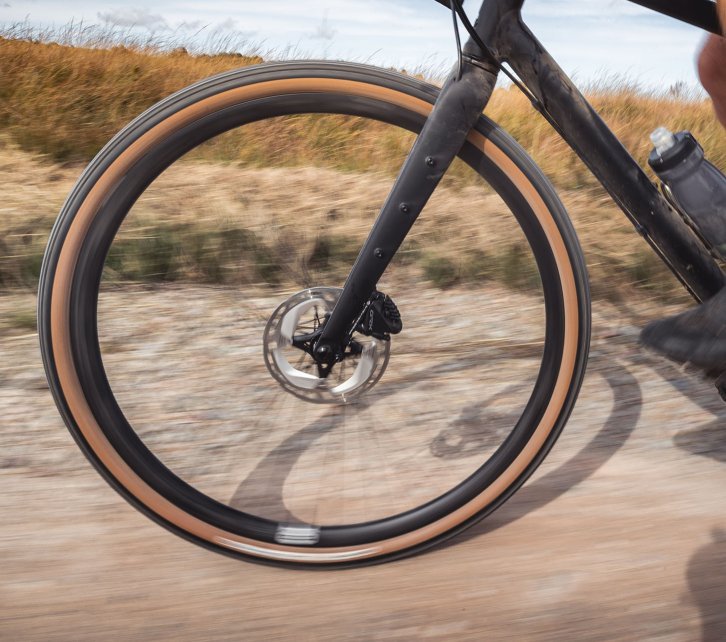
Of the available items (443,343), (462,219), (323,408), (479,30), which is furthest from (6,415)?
(479,30)

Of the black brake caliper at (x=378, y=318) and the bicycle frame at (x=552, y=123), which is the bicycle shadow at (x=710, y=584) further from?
the black brake caliper at (x=378, y=318)

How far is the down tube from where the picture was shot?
150 centimetres

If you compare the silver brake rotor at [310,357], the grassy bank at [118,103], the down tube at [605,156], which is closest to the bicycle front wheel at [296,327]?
the silver brake rotor at [310,357]

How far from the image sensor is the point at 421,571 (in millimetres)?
1731

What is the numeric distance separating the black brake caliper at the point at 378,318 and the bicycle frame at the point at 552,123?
2cm

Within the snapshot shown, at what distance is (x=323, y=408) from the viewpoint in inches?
80.0

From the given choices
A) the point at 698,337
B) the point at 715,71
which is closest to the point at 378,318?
the point at 698,337

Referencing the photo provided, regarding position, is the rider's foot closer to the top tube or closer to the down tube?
the down tube

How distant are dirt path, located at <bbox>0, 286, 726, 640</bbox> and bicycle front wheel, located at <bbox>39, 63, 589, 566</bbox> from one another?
0.10 meters

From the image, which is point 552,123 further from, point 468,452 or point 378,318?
point 468,452

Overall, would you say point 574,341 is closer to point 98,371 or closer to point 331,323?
point 331,323

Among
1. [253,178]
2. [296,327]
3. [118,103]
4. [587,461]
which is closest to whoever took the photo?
[296,327]

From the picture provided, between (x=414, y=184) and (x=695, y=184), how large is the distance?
0.57m

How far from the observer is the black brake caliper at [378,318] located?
1.62m
